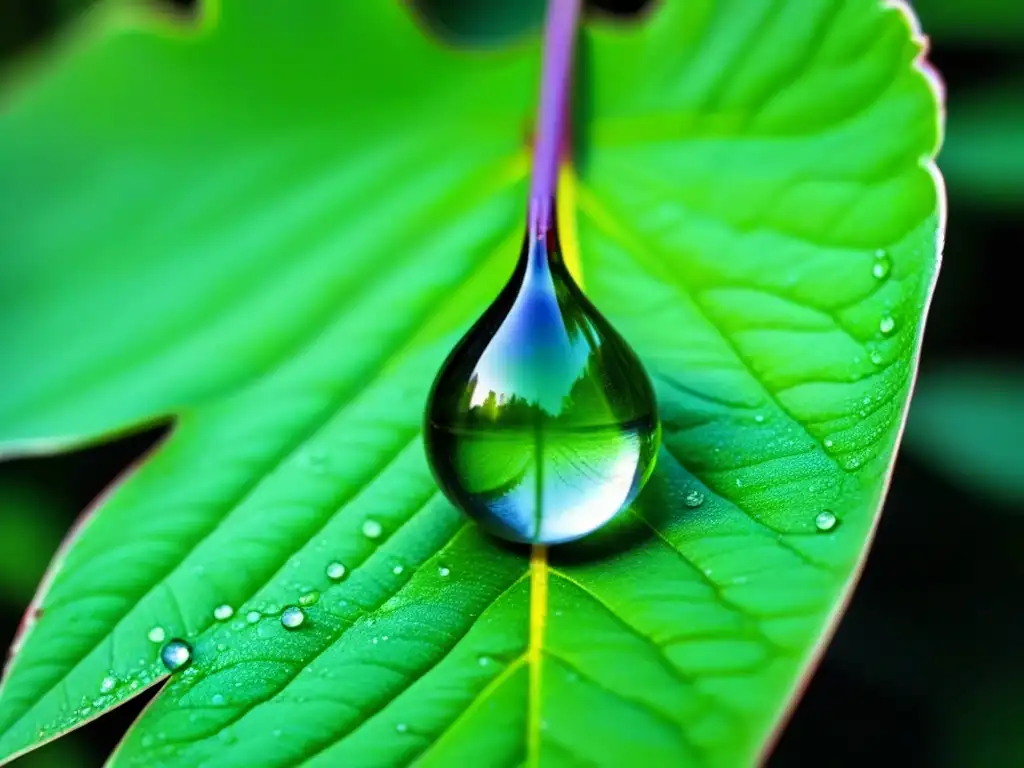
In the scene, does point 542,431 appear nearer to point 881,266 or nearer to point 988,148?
point 881,266

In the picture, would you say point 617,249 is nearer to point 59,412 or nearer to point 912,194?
point 912,194

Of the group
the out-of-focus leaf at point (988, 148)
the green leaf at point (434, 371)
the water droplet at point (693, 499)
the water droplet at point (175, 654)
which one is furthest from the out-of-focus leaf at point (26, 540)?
the out-of-focus leaf at point (988, 148)

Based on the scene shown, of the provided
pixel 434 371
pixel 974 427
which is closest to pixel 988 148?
pixel 974 427

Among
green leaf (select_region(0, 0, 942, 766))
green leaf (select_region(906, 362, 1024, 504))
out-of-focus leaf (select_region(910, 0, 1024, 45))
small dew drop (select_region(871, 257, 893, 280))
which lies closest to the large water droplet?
green leaf (select_region(0, 0, 942, 766))

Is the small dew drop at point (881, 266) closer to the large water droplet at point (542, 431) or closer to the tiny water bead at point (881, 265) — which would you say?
the tiny water bead at point (881, 265)

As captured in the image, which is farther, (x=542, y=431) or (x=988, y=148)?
(x=988, y=148)

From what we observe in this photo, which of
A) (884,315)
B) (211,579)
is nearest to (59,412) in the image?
(211,579)
